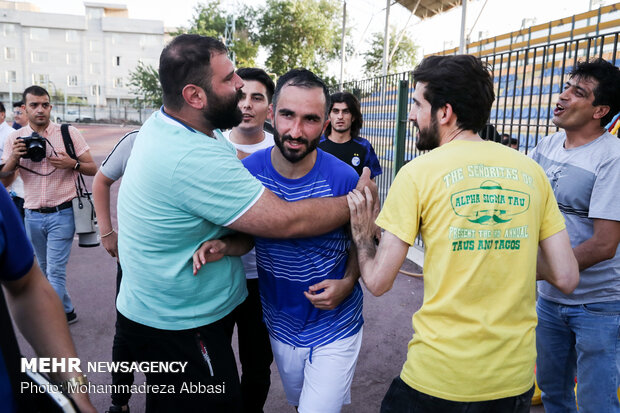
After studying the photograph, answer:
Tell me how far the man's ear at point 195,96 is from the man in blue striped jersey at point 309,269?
0.39m

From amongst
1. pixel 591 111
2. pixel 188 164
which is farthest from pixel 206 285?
pixel 591 111

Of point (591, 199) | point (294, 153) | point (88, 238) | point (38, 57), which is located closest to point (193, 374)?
point (294, 153)

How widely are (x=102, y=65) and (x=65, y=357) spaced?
3064 inches

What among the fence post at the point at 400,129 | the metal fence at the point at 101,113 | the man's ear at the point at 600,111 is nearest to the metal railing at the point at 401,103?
the fence post at the point at 400,129

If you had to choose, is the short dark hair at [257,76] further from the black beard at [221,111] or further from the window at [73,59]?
the window at [73,59]

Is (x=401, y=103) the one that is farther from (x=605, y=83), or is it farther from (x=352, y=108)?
(x=605, y=83)

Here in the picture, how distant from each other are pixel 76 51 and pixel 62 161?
249ft

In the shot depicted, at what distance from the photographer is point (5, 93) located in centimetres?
6712

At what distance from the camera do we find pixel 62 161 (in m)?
4.57

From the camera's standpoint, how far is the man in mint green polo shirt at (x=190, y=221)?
6.08ft

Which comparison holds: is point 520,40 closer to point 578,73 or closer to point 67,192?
point 578,73

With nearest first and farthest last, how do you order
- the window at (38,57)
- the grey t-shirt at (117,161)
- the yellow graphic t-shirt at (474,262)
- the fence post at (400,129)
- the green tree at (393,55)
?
the yellow graphic t-shirt at (474,262) < the grey t-shirt at (117,161) < the fence post at (400,129) < the green tree at (393,55) < the window at (38,57)

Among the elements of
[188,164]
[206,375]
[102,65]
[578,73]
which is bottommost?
[206,375]

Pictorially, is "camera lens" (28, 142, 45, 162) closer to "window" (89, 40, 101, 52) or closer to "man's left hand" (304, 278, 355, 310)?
"man's left hand" (304, 278, 355, 310)
